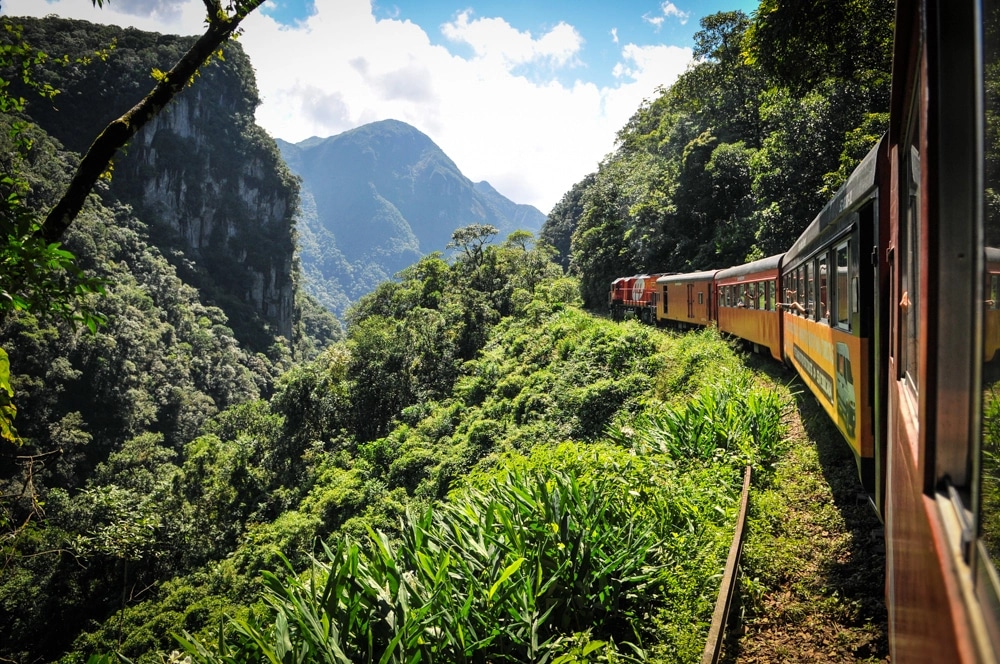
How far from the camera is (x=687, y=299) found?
60.1 ft

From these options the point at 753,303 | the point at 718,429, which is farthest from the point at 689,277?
the point at 718,429

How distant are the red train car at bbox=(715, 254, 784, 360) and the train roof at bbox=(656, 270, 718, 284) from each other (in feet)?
2.80

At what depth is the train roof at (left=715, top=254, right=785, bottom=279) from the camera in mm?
10155

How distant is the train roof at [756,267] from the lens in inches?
400

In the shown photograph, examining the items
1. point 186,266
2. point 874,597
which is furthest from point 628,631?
point 186,266

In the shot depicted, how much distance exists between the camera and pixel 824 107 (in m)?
17.4

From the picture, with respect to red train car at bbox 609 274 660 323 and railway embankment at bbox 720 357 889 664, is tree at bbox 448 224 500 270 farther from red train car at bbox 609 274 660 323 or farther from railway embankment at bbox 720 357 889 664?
railway embankment at bbox 720 357 889 664

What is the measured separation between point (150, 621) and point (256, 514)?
24.0 ft

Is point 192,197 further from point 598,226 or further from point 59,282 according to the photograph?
point 59,282

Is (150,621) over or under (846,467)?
under

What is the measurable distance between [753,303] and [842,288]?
696cm

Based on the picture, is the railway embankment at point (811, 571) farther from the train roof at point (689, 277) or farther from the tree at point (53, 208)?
the train roof at point (689, 277)

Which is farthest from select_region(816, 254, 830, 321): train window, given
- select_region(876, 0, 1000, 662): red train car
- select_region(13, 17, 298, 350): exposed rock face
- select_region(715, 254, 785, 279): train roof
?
select_region(13, 17, 298, 350): exposed rock face

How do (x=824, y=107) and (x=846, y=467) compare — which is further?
(x=824, y=107)
